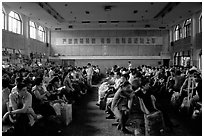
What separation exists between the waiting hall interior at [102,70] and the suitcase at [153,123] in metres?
0.02

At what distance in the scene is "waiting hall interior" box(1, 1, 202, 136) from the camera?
4.57m

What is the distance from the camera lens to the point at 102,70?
23.4 meters

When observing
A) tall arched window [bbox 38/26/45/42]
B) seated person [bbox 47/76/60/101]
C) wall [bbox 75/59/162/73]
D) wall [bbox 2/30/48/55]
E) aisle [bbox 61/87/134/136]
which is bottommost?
aisle [bbox 61/87/134/136]

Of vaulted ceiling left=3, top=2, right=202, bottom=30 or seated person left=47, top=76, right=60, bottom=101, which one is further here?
vaulted ceiling left=3, top=2, right=202, bottom=30

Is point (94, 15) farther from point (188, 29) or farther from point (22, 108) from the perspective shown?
point (22, 108)

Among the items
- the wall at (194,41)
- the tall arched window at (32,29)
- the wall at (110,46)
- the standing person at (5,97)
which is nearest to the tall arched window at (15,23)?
the tall arched window at (32,29)

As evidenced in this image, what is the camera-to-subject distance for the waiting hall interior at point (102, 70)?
15.0 feet

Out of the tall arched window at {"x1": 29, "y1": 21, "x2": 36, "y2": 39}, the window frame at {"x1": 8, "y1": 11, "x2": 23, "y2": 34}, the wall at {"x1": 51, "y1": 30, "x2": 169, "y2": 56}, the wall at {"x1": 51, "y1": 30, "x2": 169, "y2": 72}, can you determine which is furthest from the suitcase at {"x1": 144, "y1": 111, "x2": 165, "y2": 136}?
the wall at {"x1": 51, "y1": 30, "x2": 169, "y2": 56}

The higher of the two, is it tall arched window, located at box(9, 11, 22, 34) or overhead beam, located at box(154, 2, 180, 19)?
overhead beam, located at box(154, 2, 180, 19)

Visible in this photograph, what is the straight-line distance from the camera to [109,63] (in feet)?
76.6

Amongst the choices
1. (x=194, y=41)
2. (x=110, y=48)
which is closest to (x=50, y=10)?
(x=194, y=41)

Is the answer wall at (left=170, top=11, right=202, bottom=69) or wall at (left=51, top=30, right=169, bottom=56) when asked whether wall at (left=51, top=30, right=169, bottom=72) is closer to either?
wall at (left=51, top=30, right=169, bottom=56)

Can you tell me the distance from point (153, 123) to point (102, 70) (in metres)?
19.0

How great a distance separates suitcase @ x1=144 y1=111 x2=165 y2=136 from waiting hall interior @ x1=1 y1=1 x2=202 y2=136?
0.06ft
